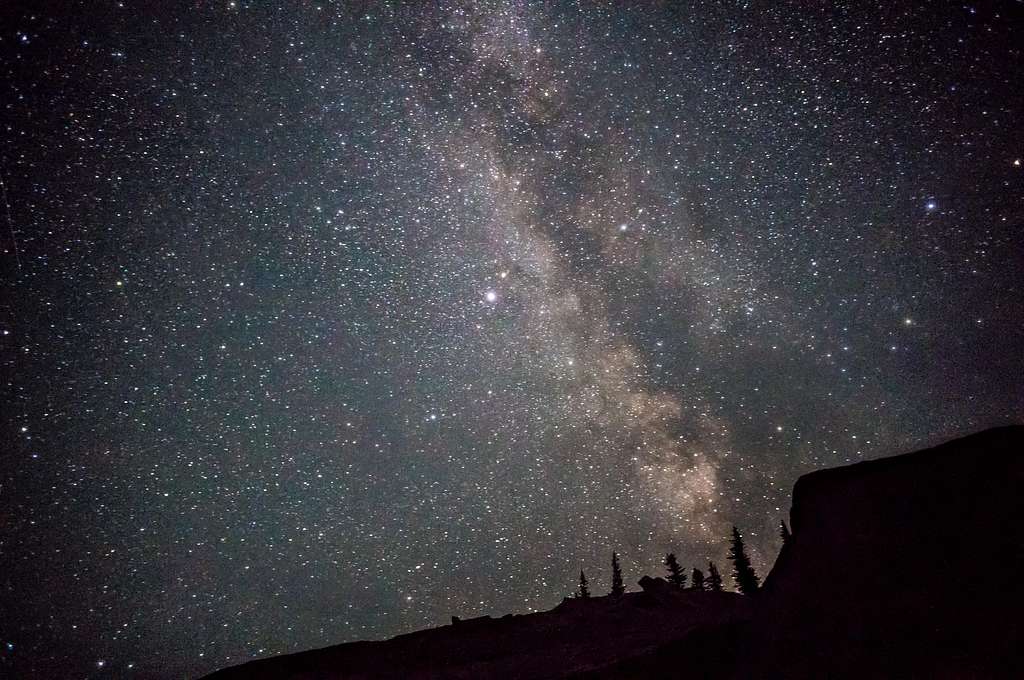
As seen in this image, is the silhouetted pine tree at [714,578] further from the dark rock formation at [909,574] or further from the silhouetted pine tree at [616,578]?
the dark rock formation at [909,574]

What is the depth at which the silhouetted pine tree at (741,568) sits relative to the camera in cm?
4535

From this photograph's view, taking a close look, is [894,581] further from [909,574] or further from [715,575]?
[715,575]

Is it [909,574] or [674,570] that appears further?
[674,570]

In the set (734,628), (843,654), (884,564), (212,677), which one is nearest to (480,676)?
(734,628)

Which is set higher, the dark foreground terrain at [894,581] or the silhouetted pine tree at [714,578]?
the dark foreground terrain at [894,581]

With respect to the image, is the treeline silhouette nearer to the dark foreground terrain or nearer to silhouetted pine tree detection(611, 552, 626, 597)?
silhouetted pine tree detection(611, 552, 626, 597)

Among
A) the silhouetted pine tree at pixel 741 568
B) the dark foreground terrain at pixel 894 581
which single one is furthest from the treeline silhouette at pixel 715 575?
the dark foreground terrain at pixel 894 581

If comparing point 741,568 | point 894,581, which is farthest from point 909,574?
point 741,568

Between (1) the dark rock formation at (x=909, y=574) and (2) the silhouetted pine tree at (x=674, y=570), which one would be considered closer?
(1) the dark rock formation at (x=909, y=574)

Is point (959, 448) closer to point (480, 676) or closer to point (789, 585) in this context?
point (789, 585)

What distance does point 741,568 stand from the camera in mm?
47344

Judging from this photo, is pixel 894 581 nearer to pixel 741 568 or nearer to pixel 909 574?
pixel 909 574

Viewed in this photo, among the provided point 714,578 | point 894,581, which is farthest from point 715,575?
point 894,581

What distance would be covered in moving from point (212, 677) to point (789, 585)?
17359 millimetres
